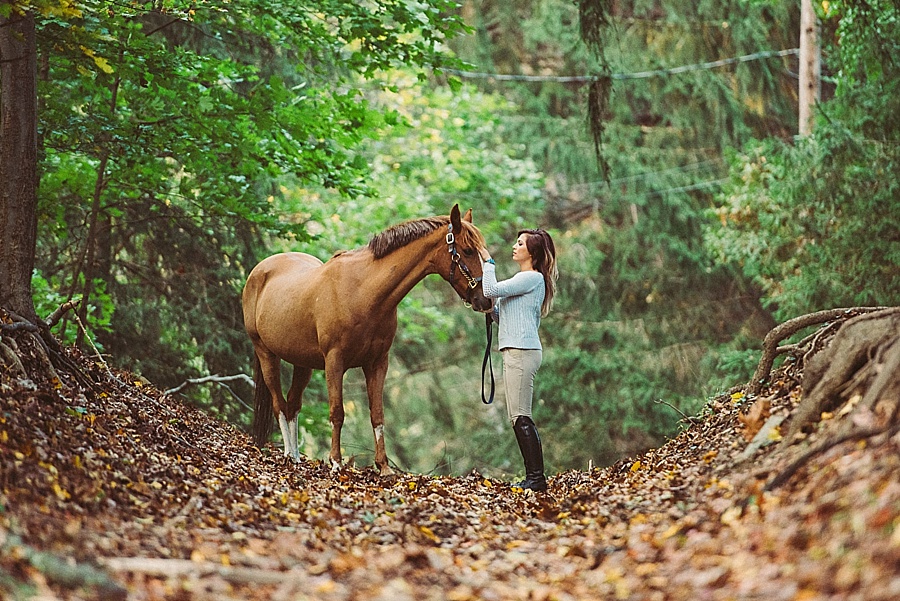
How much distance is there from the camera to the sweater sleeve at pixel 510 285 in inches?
302

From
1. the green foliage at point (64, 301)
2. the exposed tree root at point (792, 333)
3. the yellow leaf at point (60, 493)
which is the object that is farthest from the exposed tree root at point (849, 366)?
the green foliage at point (64, 301)

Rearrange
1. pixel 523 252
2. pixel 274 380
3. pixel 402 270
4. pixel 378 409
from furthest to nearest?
pixel 274 380
pixel 378 409
pixel 402 270
pixel 523 252

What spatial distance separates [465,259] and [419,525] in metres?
3.05

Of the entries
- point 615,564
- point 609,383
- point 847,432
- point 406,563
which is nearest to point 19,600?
point 406,563

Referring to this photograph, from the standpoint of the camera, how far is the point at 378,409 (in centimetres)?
858

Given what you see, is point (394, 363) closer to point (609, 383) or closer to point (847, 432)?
point (609, 383)

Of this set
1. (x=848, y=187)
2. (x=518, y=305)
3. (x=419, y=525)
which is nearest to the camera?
(x=419, y=525)

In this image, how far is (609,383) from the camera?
19.5 m

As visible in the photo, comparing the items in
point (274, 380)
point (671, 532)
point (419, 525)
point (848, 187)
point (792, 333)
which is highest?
point (848, 187)

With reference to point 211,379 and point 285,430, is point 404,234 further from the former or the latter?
point 211,379

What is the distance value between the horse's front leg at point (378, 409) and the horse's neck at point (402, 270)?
29.6 inches

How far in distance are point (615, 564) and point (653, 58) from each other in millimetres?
17951

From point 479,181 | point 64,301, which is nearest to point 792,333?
point 64,301

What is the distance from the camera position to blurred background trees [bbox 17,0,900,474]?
31.1 feet
